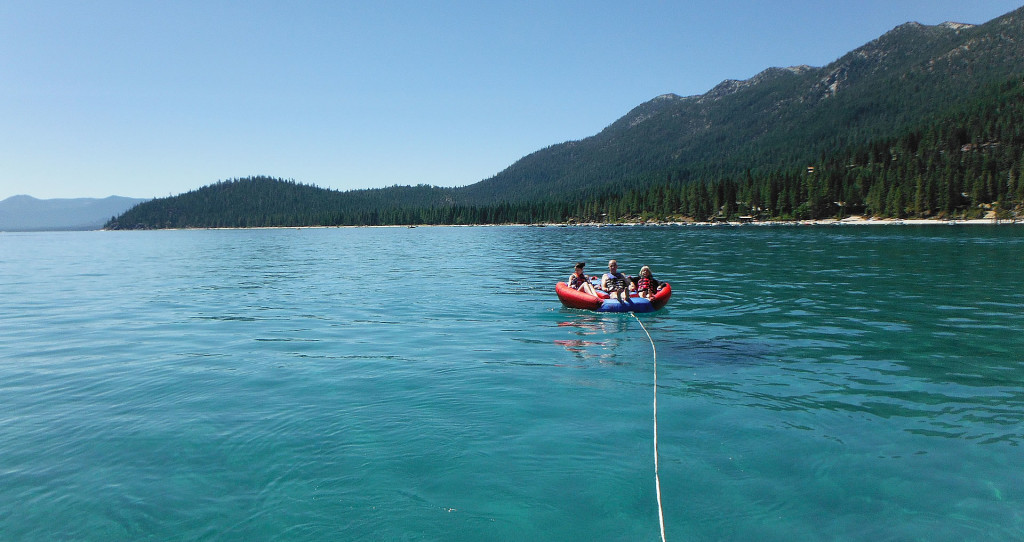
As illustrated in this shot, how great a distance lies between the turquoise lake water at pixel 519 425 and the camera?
→ 21.9ft

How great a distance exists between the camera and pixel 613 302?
798 inches

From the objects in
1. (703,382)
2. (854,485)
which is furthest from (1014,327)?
(854,485)

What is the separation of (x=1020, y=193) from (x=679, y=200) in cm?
7730

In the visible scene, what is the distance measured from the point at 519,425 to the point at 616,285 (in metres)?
12.4

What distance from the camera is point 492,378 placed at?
1240 cm

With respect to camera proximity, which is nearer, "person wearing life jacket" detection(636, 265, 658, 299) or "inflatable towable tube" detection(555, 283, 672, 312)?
"inflatable towable tube" detection(555, 283, 672, 312)

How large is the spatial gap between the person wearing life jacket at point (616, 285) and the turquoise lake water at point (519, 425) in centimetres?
93

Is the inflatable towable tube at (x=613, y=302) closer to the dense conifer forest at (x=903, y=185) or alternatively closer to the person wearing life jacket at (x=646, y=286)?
the person wearing life jacket at (x=646, y=286)

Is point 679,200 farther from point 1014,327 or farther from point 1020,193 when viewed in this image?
point 1014,327

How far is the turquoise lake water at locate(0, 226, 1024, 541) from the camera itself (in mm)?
6676

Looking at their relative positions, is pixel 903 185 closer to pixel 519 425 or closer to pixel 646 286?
pixel 646 286

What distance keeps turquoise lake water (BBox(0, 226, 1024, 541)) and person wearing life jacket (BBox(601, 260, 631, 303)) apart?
0.93 m

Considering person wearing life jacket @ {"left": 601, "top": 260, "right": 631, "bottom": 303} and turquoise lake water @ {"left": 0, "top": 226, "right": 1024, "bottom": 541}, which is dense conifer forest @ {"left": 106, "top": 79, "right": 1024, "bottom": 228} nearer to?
turquoise lake water @ {"left": 0, "top": 226, "right": 1024, "bottom": 541}

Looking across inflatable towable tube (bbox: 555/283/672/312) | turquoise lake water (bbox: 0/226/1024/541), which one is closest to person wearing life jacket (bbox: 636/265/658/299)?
inflatable towable tube (bbox: 555/283/672/312)
